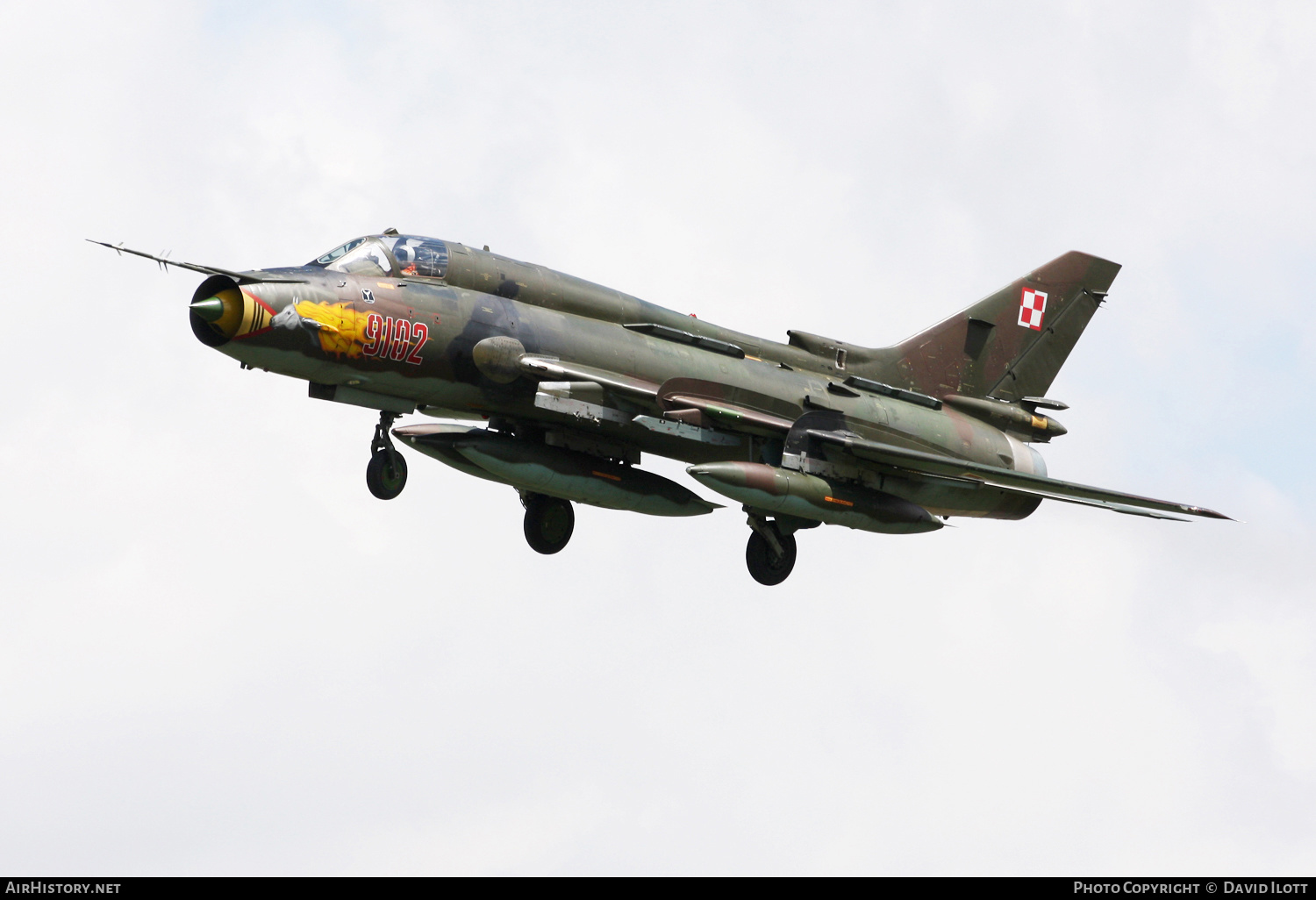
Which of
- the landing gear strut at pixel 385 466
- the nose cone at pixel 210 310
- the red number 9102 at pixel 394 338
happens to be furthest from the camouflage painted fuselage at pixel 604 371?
the landing gear strut at pixel 385 466

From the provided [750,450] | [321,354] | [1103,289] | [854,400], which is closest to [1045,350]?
[1103,289]

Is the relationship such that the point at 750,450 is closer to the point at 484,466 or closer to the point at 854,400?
the point at 854,400

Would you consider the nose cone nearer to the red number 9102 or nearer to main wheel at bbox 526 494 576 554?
the red number 9102

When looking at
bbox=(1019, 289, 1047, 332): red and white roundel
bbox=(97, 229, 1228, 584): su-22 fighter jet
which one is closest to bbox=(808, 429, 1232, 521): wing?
bbox=(97, 229, 1228, 584): su-22 fighter jet

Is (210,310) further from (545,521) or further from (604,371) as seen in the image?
(545,521)

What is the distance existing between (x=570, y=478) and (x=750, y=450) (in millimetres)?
2789

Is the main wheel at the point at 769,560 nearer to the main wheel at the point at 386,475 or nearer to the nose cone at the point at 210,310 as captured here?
the main wheel at the point at 386,475

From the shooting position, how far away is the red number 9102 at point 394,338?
73.1 feet

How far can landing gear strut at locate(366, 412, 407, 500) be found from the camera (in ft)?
79.0

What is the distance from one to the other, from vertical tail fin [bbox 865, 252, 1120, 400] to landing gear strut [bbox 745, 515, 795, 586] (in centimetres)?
357

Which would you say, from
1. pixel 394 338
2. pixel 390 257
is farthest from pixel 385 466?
pixel 390 257

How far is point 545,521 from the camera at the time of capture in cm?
2673

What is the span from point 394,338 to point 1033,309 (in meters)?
12.8
